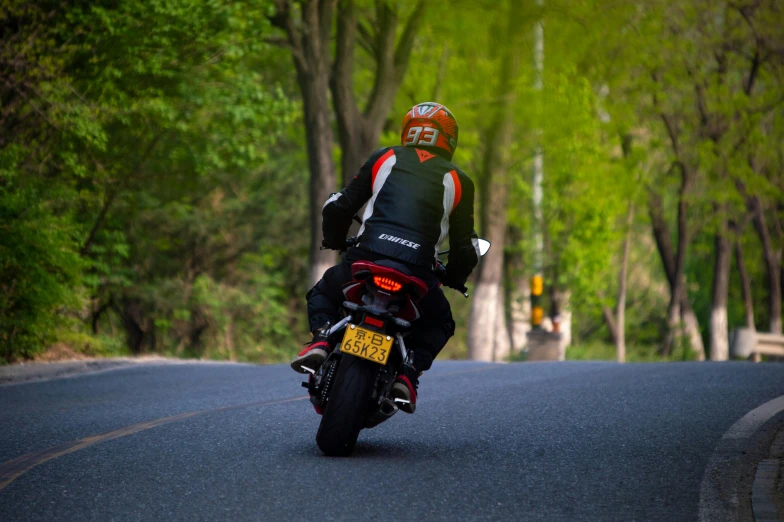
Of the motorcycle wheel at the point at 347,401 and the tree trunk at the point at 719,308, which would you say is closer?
the motorcycle wheel at the point at 347,401

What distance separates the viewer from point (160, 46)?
17.8 metres

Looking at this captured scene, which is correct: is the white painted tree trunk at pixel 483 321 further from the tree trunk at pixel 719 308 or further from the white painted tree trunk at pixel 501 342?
the tree trunk at pixel 719 308

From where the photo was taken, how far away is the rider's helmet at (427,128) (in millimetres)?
7047

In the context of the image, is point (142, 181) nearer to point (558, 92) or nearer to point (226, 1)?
point (226, 1)

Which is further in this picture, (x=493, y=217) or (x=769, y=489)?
(x=493, y=217)

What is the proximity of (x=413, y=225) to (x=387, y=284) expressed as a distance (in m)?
0.48

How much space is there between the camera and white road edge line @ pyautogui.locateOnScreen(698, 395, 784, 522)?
5595 mm

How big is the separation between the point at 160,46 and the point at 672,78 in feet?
52.6

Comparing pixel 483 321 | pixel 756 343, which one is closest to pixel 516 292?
pixel 483 321

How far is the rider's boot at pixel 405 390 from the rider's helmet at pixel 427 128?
1.34 meters

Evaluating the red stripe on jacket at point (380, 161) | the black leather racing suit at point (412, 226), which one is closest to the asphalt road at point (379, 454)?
the black leather racing suit at point (412, 226)

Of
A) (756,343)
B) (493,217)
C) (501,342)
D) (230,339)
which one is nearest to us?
(756,343)

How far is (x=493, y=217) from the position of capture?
2736 cm

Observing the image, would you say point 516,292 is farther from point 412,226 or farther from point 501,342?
point 412,226
